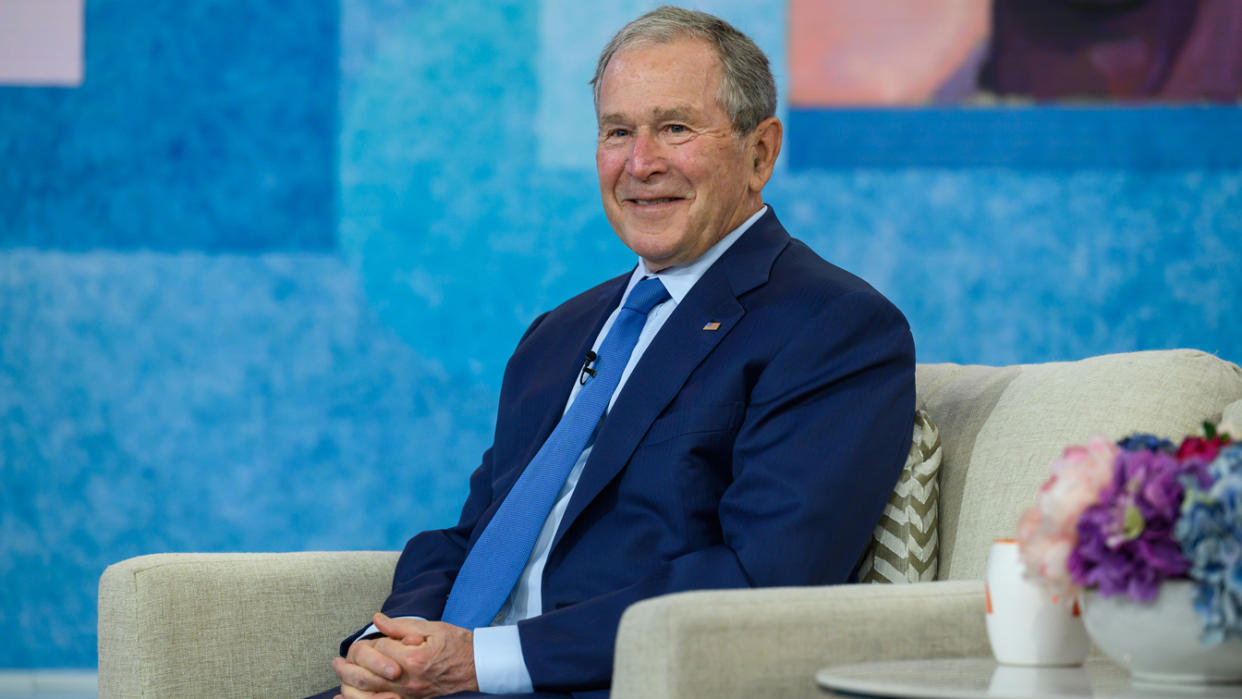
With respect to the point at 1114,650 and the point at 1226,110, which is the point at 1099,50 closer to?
the point at 1226,110

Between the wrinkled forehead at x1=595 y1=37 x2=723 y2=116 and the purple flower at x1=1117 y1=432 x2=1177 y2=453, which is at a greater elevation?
the wrinkled forehead at x1=595 y1=37 x2=723 y2=116

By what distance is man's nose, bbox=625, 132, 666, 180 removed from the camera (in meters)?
1.93

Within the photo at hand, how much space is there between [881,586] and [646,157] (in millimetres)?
809

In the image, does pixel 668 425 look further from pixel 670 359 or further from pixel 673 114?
pixel 673 114

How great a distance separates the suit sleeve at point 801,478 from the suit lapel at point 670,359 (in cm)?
11

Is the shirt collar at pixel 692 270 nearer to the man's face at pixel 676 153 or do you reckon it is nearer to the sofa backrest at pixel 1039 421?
the man's face at pixel 676 153

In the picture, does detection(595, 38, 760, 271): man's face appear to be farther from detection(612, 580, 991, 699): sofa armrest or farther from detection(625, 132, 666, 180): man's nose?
detection(612, 580, 991, 699): sofa armrest

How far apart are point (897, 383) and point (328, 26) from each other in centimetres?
261

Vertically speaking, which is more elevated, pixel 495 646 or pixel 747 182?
pixel 747 182

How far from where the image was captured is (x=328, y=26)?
12.3 feet

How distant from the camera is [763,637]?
1.26 meters

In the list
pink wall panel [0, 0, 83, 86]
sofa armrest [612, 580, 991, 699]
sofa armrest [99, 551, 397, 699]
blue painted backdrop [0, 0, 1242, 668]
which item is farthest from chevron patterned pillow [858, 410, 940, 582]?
pink wall panel [0, 0, 83, 86]

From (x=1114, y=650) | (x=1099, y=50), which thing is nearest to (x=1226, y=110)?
(x=1099, y=50)

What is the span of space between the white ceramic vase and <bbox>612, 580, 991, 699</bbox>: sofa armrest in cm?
26
